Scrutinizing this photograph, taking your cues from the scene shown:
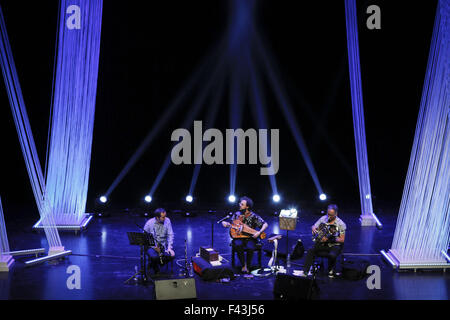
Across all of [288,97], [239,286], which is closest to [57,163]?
[239,286]

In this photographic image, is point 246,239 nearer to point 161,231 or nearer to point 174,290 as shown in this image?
point 161,231

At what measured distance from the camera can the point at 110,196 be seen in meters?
11.9

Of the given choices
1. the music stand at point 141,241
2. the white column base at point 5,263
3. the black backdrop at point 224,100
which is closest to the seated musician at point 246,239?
the music stand at point 141,241

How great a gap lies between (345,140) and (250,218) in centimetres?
491

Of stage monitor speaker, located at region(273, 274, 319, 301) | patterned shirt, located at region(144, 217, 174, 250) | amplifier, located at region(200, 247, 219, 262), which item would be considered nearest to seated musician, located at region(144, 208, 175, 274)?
patterned shirt, located at region(144, 217, 174, 250)

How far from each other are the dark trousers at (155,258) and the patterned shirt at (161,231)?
208mm

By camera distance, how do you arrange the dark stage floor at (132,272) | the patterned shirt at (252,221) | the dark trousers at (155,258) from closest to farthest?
the dark stage floor at (132,272) < the dark trousers at (155,258) < the patterned shirt at (252,221)

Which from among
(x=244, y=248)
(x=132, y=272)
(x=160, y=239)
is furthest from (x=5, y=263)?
(x=244, y=248)

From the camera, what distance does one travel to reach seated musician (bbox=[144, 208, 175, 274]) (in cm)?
726

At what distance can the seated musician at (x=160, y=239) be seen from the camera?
7262 millimetres

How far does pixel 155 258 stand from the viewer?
23.5 feet

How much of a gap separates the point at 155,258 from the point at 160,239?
0.41 meters

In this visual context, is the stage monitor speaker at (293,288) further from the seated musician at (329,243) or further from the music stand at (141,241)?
the music stand at (141,241)

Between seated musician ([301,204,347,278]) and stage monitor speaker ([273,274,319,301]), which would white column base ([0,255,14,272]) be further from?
seated musician ([301,204,347,278])
